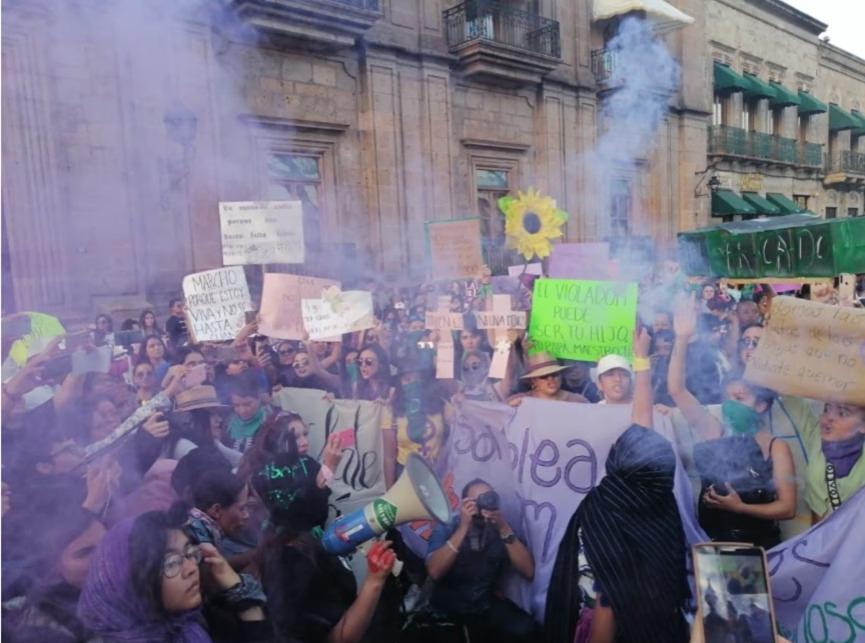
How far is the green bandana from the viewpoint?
10.1 ft

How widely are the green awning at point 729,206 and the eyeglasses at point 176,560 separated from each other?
11445mm

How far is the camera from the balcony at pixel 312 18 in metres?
4.29

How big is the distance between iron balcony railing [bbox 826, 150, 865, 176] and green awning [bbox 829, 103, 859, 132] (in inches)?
34.5

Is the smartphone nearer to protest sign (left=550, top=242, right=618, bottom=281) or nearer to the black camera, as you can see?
the black camera

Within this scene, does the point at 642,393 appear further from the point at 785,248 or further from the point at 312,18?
the point at 312,18

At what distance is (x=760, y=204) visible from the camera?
12.8 metres

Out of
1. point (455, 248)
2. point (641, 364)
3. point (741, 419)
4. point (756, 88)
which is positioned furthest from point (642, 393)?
point (756, 88)

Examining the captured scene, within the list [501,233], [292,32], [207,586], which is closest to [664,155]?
[501,233]

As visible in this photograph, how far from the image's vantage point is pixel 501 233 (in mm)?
6824

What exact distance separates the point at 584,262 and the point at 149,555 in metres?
3.41

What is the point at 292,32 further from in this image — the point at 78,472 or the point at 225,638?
the point at 225,638

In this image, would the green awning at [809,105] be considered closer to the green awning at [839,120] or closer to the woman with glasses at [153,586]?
the green awning at [839,120]

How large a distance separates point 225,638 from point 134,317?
9.02 ft

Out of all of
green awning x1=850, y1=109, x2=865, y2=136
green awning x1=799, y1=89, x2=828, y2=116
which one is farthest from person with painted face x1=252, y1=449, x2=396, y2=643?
green awning x1=850, y1=109, x2=865, y2=136
